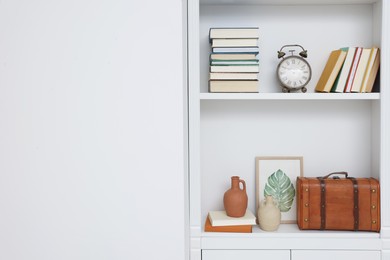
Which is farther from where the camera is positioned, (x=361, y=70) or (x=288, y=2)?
(x=288, y=2)

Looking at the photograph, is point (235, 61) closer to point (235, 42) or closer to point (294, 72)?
point (235, 42)

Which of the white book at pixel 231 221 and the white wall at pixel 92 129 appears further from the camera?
the white book at pixel 231 221

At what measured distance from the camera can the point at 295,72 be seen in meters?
2.19

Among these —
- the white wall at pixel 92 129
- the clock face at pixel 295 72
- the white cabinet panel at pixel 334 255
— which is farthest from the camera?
the clock face at pixel 295 72

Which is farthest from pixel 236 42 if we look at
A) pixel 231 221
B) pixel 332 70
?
pixel 231 221

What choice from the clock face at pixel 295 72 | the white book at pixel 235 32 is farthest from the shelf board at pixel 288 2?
the clock face at pixel 295 72

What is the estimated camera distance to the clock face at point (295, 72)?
7.17ft

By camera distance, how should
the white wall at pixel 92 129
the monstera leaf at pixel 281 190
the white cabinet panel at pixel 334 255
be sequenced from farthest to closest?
1. the monstera leaf at pixel 281 190
2. the white cabinet panel at pixel 334 255
3. the white wall at pixel 92 129

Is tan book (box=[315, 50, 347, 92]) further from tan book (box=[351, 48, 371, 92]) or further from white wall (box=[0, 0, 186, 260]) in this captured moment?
white wall (box=[0, 0, 186, 260])

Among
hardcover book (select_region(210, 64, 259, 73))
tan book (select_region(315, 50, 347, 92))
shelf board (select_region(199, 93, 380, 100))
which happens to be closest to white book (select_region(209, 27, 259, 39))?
hardcover book (select_region(210, 64, 259, 73))

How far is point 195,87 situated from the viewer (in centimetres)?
208

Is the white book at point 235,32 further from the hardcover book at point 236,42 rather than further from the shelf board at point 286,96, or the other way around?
the shelf board at point 286,96

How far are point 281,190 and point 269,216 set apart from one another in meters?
0.21

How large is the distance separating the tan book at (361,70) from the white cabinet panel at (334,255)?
717mm
